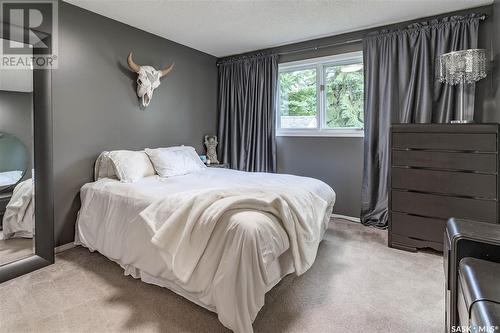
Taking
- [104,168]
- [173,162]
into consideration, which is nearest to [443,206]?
[173,162]

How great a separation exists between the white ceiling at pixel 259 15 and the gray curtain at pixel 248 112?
54 cm

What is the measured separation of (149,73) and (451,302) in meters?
3.36

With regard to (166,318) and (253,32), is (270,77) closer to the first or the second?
(253,32)

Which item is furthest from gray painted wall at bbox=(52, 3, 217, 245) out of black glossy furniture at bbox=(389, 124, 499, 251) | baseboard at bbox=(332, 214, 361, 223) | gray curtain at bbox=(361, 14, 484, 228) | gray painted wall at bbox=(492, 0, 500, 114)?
gray painted wall at bbox=(492, 0, 500, 114)

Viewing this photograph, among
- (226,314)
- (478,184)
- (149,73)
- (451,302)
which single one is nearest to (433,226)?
(478,184)

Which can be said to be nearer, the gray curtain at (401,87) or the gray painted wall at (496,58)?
the gray painted wall at (496,58)

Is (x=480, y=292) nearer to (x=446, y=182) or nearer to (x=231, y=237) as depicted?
(x=231, y=237)

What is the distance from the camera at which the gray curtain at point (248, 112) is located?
404cm

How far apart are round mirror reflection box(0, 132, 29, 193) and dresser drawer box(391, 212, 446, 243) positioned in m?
3.45

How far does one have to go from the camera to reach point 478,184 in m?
2.33

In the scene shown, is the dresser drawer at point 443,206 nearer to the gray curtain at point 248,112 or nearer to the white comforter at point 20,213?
the gray curtain at point 248,112

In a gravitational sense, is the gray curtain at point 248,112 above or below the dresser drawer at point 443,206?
above

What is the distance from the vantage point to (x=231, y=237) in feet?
5.06

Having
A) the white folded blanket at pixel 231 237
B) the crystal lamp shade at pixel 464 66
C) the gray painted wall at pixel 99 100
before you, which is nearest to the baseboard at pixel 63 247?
the gray painted wall at pixel 99 100
